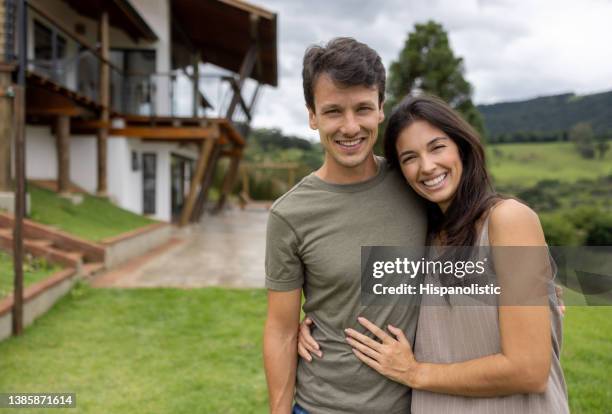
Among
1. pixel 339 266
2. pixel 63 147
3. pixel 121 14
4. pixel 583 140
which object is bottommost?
pixel 339 266

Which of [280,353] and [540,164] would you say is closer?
[280,353]

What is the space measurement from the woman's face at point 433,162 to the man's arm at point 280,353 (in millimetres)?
544

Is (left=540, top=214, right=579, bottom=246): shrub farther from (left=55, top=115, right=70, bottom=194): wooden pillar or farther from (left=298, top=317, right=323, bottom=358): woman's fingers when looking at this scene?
(left=55, top=115, right=70, bottom=194): wooden pillar

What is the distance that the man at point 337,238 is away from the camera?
1556 mm

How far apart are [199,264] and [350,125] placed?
297 inches

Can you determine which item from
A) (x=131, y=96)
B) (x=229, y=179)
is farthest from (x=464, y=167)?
(x=229, y=179)

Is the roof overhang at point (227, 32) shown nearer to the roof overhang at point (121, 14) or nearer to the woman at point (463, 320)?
the roof overhang at point (121, 14)

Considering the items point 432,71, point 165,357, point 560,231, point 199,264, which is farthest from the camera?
point 432,71

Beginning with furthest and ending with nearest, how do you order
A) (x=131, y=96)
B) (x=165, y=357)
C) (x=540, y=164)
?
(x=540, y=164)
(x=131, y=96)
(x=165, y=357)

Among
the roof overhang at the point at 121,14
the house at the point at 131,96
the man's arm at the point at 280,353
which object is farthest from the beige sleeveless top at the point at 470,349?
the roof overhang at the point at 121,14

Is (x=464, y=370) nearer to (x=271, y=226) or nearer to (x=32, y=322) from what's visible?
(x=271, y=226)

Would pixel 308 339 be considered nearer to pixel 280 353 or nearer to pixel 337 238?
pixel 280 353

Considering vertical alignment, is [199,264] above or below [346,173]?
below

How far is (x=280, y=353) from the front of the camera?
5.50 ft
